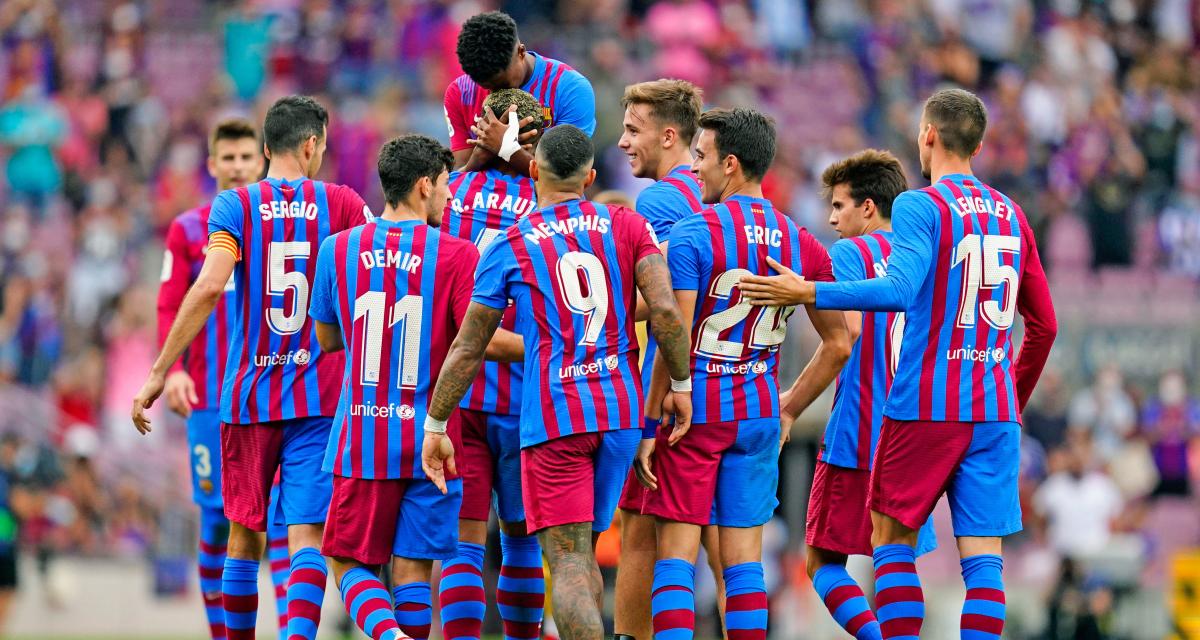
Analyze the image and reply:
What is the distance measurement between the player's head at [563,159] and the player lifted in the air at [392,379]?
570 mm

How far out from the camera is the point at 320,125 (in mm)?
9867

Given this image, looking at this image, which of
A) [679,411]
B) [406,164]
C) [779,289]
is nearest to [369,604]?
[679,411]

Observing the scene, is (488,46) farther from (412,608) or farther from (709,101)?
(709,101)

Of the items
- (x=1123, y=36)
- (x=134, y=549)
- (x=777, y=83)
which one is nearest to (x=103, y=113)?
(x=134, y=549)

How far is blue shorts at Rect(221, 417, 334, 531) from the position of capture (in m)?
9.63

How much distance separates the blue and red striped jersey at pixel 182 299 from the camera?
1147 cm

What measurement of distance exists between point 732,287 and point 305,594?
2642mm

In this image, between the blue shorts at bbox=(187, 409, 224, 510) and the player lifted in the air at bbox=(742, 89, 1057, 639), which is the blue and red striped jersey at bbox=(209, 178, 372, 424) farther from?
the player lifted in the air at bbox=(742, 89, 1057, 639)

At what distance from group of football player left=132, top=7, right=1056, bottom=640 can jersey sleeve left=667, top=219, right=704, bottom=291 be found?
0.01 meters

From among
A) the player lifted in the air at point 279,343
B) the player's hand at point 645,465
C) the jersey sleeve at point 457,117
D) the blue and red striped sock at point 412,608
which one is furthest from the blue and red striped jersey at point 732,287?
the player lifted in the air at point 279,343

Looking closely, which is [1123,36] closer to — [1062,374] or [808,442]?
[1062,374]

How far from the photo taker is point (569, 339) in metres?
8.66

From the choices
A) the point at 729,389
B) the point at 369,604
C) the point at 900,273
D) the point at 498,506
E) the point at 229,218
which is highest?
the point at 229,218

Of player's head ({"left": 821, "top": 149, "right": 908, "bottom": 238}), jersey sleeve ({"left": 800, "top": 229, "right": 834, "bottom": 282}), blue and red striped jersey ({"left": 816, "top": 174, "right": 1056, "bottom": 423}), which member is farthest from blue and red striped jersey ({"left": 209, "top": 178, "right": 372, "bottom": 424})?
blue and red striped jersey ({"left": 816, "top": 174, "right": 1056, "bottom": 423})
